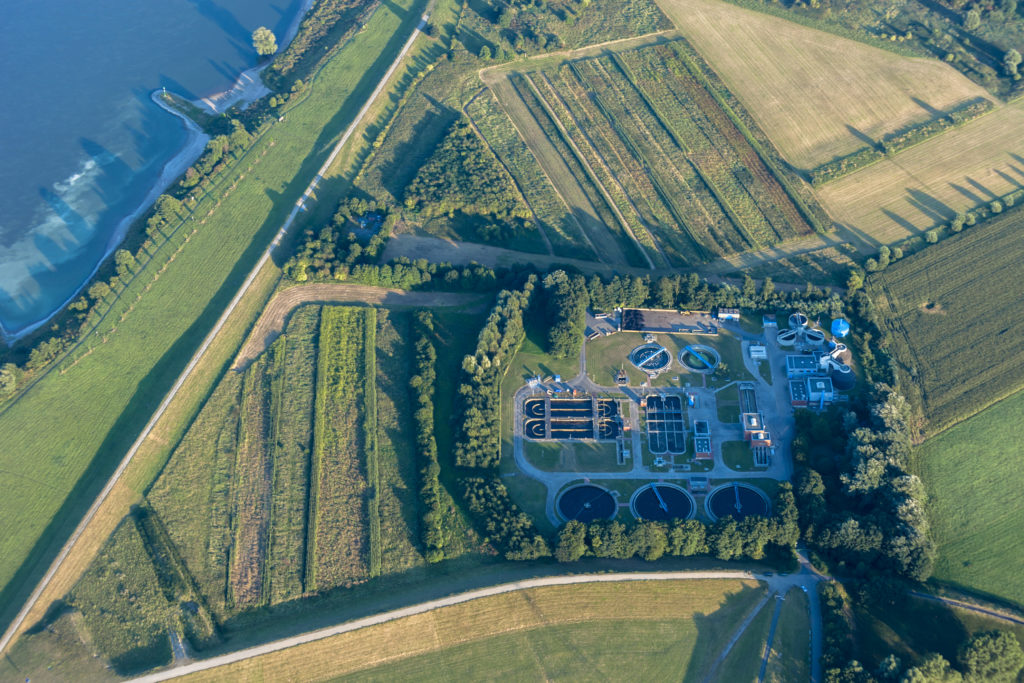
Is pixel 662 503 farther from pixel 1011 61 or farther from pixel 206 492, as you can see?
pixel 1011 61

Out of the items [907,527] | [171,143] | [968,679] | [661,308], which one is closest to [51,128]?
[171,143]

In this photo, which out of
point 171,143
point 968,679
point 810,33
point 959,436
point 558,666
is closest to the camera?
point 968,679

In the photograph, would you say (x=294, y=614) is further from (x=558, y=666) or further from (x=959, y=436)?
(x=959, y=436)

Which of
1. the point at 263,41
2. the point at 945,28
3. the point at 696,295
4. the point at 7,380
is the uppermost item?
the point at 263,41

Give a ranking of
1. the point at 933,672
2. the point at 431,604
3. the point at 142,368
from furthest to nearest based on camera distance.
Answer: the point at 142,368, the point at 431,604, the point at 933,672

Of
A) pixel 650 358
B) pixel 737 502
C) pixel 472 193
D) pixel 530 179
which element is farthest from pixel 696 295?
pixel 472 193

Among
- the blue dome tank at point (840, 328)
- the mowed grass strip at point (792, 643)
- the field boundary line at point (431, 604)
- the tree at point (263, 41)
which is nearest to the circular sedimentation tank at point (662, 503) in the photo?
the field boundary line at point (431, 604)
